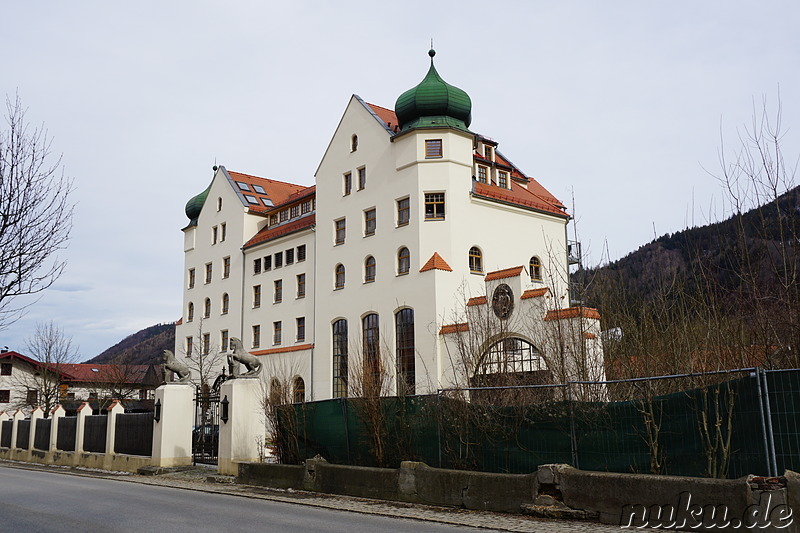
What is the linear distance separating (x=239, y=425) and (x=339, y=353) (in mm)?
20512

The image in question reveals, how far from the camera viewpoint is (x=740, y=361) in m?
11.4

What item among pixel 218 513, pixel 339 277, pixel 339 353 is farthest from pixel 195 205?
pixel 218 513

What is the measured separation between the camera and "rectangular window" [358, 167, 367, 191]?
Result: 132ft

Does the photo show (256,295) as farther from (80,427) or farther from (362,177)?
(80,427)

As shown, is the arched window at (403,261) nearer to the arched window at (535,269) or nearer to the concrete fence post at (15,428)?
the arched window at (535,269)

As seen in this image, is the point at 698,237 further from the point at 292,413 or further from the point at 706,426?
the point at 292,413

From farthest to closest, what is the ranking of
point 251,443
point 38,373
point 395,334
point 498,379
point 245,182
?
point 38,373, point 245,182, point 395,334, point 251,443, point 498,379

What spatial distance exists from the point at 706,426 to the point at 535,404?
3.07 m

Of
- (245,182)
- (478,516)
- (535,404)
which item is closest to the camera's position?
(478,516)

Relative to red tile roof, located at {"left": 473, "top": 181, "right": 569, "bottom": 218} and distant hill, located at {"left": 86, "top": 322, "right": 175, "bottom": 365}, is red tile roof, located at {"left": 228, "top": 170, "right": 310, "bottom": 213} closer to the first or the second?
red tile roof, located at {"left": 473, "top": 181, "right": 569, "bottom": 218}

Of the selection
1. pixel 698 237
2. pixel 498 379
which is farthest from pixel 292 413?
pixel 698 237

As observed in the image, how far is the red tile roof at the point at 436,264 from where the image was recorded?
115ft

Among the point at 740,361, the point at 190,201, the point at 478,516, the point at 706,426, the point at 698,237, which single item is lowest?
the point at 478,516

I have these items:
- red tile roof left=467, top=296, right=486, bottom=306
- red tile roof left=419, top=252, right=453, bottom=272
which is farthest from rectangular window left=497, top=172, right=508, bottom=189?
red tile roof left=467, top=296, right=486, bottom=306
